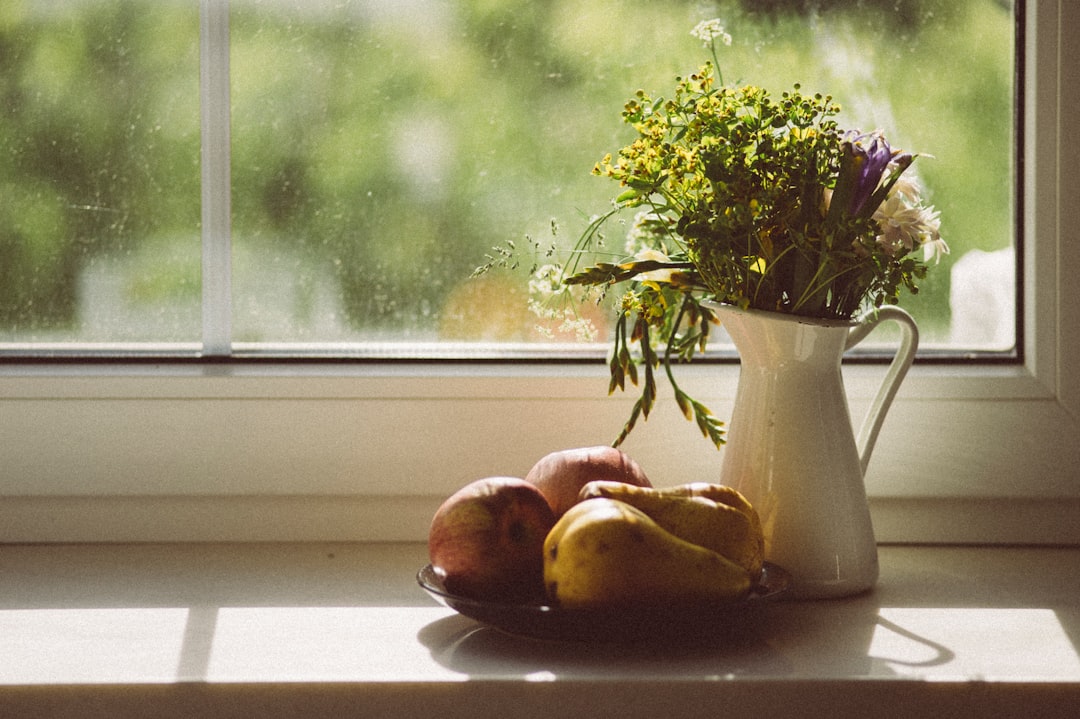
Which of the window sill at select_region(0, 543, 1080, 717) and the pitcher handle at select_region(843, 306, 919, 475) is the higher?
the pitcher handle at select_region(843, 306, 919, 475)

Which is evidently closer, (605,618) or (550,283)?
(605,618)

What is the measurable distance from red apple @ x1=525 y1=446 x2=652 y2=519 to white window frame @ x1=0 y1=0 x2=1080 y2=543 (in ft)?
0.52

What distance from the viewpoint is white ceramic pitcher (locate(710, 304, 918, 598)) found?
0.77 m

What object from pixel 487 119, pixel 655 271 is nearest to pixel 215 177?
pixel 487 119

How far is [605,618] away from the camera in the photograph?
0.64 meters

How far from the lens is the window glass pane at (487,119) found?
0.98 m

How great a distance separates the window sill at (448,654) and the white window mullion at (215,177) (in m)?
0.23

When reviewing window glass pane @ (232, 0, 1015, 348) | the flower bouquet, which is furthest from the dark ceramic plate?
window glass pane @ (232, 0, 1015, 348)

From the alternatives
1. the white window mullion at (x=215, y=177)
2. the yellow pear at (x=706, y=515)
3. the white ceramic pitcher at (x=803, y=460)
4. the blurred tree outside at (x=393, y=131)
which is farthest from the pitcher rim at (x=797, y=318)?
the white window mullion at (x=215, y=177)

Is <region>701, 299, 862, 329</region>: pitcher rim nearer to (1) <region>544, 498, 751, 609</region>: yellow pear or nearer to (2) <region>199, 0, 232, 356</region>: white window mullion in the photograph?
(1) <region>544, 498, 751, 609</region>: yellow pear

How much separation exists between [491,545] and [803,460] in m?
0.24

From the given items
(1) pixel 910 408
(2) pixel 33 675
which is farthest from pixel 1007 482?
(2) pixel 33 675

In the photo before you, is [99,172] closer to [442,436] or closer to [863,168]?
[442,436]

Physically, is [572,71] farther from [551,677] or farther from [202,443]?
[551,677]
